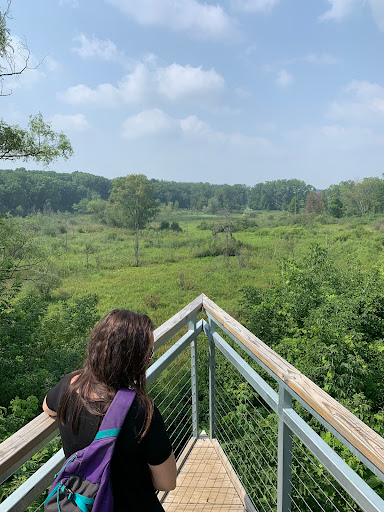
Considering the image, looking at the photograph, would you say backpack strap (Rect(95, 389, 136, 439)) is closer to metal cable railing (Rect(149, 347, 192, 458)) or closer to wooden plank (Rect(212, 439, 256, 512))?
wooden plank (Rect(212, 439, 256, 512))

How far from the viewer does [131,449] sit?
0.89m

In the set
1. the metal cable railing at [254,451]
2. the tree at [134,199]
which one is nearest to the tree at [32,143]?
the metal cable railing at [254,451]

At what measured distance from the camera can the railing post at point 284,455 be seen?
129cm

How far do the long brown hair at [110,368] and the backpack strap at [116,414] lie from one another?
4 cm

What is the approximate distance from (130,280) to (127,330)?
17.8 m

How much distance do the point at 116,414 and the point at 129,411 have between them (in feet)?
0.12

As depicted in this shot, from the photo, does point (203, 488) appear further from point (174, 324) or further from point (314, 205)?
point (314, 205)

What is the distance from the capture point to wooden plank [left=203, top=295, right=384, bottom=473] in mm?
837

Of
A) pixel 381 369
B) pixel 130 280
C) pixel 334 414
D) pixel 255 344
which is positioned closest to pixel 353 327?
pixel 381 369

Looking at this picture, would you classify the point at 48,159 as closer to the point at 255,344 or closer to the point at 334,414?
the point at 255,344

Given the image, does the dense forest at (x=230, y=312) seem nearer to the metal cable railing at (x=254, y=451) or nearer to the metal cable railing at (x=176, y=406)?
the metal cable railing at (x=254, y=451)

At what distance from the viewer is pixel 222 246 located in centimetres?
2527

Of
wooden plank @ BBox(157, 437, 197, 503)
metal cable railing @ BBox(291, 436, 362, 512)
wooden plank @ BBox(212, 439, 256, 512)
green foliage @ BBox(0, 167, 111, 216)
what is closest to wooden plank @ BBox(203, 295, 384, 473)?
wooden plank @ BBox(212, 439, 256, 512)

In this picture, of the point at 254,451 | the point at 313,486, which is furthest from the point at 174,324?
the point at 254,451
